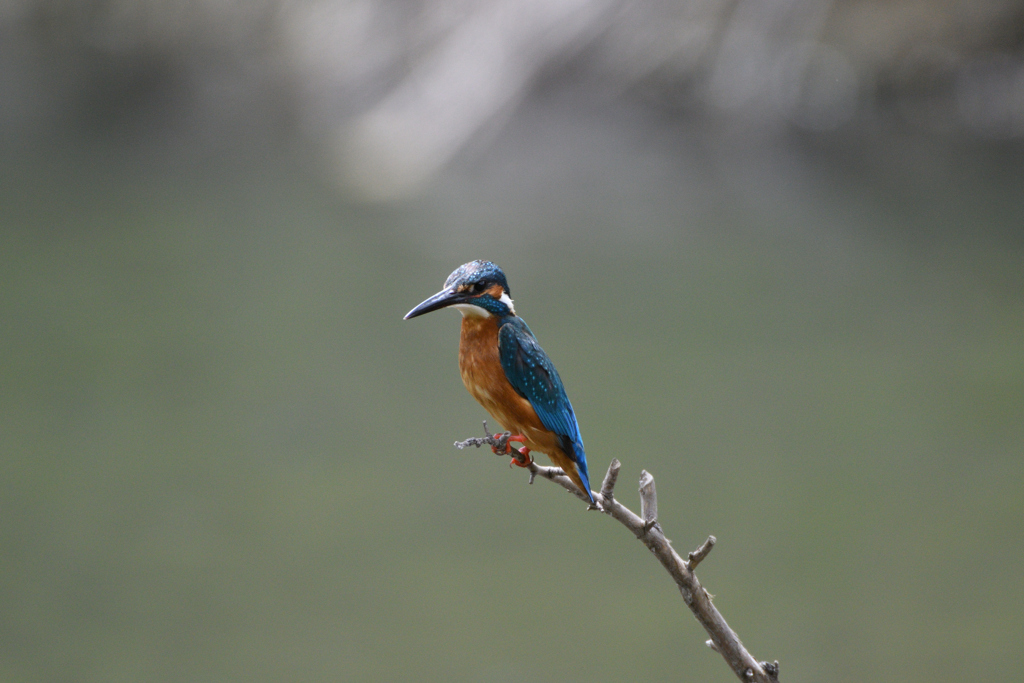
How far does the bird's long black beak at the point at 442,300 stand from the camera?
0.76m

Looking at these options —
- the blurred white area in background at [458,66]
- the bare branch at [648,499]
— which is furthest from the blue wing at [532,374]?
the blurred white area in background at [458,66]

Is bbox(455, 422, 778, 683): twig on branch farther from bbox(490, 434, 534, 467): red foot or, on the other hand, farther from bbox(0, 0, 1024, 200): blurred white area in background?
bbox(0, 0, 1024, 200): blurred white area in background

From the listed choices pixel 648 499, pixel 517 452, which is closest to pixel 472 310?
pixel 517 452

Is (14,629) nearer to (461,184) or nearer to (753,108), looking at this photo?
(461,184)

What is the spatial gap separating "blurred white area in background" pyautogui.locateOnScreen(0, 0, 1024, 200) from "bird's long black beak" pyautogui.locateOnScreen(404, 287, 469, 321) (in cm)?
586

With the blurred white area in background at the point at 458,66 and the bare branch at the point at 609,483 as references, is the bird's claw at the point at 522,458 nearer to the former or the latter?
the bare branch at the point at 609,483

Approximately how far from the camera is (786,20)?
261 inches

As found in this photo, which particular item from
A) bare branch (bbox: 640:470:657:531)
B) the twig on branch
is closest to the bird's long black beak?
the twig on branch

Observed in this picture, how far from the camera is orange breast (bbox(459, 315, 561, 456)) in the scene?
858 mm

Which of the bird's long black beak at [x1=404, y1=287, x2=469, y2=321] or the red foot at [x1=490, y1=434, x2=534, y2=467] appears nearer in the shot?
the bird's long black beak at [x1=404, y1=287, x2=469, y2=321]

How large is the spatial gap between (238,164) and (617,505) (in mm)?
6580

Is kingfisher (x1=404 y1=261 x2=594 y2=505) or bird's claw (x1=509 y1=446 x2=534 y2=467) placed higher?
kingfisher (x1=404 y1=261 x2=594 y2=505)

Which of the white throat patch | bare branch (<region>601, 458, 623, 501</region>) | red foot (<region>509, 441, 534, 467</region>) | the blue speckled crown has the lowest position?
bare branch (<region>601, 458, 623, 501</region>)

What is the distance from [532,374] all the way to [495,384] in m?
0.04
